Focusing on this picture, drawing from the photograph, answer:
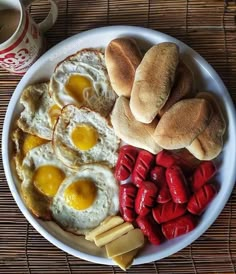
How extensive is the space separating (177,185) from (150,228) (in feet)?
0.40

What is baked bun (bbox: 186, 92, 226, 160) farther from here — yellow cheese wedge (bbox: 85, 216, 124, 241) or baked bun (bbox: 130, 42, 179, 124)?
yellow cheese wedge (bbox: 85, 216, 124, 241)

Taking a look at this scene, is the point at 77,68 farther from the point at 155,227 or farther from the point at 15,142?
the point at 155,227

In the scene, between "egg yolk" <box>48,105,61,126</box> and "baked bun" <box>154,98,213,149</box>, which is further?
"egg yolk" <box>48,105,61,126</box>

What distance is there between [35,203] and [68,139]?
0.57 ft

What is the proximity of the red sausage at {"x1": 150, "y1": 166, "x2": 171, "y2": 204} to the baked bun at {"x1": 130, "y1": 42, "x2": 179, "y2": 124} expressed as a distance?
5.5 inches

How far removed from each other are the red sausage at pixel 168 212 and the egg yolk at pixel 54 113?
0.33m

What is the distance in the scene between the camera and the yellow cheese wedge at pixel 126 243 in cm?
129

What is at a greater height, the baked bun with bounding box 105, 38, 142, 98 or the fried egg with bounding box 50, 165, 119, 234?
the baked bun with bounding box 105, 38, 142, 98

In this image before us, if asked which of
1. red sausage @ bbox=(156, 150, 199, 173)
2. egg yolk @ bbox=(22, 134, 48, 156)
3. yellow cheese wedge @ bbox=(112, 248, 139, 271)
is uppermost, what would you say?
red sausage @ bbox=(156, 150, 199, 173)

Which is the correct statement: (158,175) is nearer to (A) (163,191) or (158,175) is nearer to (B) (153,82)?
(A) (163,191)

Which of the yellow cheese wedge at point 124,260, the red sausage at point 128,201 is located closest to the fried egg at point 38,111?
the red sausage at point 128,201

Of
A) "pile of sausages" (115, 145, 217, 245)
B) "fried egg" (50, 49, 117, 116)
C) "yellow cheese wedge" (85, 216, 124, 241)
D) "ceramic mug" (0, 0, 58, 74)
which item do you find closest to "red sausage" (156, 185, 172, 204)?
"pile of sausages" (115, 145, 217, 245)

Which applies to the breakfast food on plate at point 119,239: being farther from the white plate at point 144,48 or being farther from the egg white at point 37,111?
the egg white at point 37,111

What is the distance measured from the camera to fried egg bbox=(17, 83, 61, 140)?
137 centimetres
